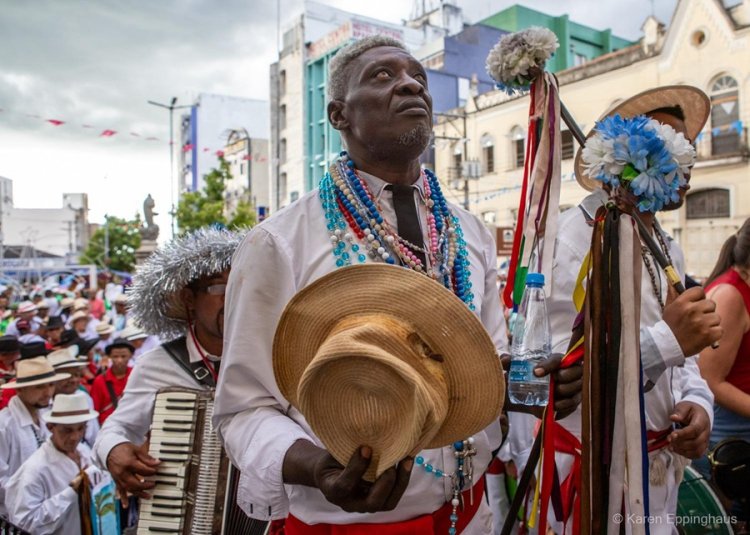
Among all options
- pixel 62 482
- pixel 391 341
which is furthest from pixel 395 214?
pixel 62 482

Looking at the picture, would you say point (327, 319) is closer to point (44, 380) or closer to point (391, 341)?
point (391, 341)

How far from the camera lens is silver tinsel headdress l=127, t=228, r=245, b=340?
346 cm

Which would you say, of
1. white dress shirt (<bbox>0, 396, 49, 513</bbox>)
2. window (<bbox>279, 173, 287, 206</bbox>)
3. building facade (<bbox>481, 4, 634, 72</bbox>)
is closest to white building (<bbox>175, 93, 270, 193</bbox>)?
window (<bbox>279, 173, 287, 206</bbox>)

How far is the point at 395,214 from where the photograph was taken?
2.11 m

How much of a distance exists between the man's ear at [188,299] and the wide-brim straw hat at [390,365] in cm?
224

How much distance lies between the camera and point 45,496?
413cm

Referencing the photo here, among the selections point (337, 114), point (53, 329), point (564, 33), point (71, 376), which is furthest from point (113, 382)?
point (564, 33)

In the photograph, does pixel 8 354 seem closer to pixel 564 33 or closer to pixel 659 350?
pixel 659 350

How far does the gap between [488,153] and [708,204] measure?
8695 mm

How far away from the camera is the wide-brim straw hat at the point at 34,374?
491 centimetres

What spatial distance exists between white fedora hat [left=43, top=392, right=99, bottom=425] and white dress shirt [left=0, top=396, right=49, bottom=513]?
0.47 metres

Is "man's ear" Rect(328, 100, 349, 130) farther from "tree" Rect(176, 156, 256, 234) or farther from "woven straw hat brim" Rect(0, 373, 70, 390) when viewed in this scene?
"tree" Rect(176, 156, 256, 234)

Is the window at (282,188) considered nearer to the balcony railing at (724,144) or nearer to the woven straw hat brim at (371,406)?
the balcony railing at (724,144)

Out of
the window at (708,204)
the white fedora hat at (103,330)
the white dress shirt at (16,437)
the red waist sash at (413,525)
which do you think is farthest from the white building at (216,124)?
the red waist sash at (413,525)
